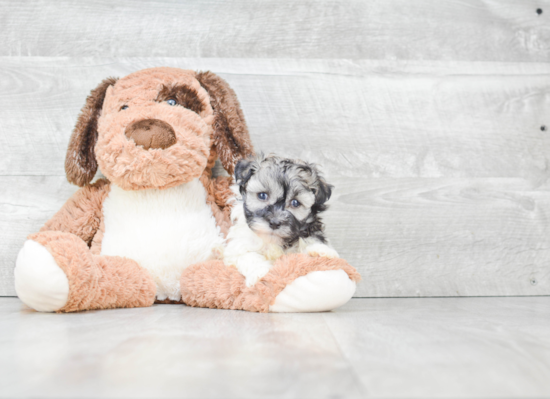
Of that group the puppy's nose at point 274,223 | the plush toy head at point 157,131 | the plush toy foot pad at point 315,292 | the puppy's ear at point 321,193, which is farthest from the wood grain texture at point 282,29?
the plush toy foot pad at point 315,292

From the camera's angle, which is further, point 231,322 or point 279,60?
point 279,60

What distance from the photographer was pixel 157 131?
5.23 ft

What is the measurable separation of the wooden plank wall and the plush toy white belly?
18.5 inches

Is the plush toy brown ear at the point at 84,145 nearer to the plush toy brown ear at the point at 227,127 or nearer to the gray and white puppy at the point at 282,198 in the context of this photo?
A: the plush toy brown ear at the point at 227,127

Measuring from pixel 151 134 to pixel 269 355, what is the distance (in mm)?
937

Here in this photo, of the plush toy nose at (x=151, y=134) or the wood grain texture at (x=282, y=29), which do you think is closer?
the plush toy nose at (x=151, y=134)

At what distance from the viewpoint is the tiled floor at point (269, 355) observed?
730mm

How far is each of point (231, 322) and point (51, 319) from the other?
19.2 inches

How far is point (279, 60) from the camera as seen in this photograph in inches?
83.0

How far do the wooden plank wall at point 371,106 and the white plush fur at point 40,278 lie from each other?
2.39 ft

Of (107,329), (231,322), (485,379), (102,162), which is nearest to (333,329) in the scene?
(231,322)

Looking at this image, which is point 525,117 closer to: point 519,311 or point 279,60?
point 519,311

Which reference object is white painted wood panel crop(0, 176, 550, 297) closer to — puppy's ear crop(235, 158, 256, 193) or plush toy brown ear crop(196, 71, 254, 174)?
plush toy brown ear crop(196, 71, 254, 174)

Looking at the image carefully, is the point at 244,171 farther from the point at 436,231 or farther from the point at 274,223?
the point at 436,231
